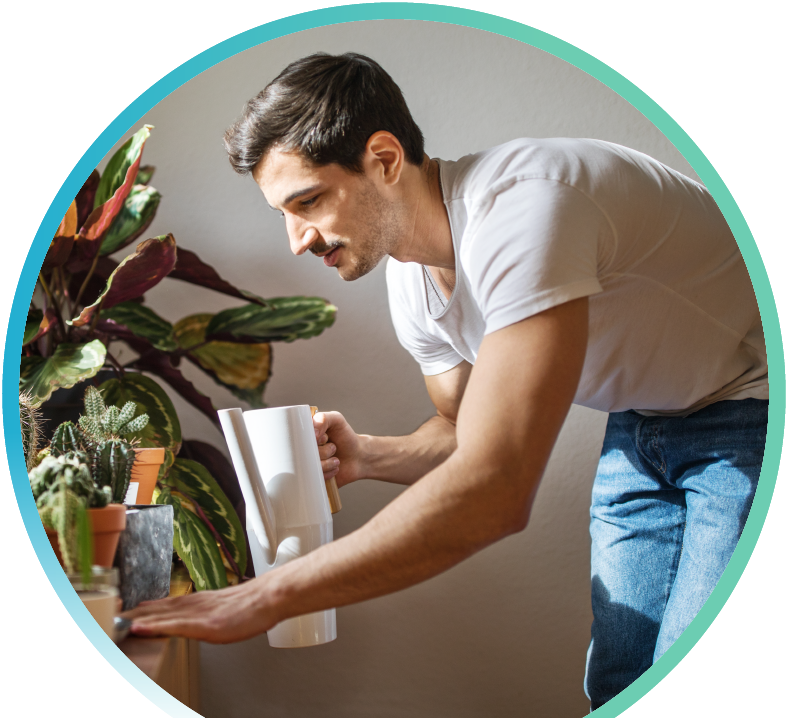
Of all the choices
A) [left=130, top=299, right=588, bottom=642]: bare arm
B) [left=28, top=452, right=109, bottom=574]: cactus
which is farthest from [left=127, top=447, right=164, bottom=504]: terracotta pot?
[left=130, top=299, right=588, bottom=642]: bare arm

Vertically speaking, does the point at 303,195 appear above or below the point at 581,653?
above

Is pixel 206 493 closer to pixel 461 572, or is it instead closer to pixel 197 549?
pixel 197 549

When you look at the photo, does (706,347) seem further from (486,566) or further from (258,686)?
(258,686)

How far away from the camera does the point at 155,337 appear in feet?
2.42

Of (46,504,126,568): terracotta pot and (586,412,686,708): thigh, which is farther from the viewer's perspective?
(586,412,686,708): thigh

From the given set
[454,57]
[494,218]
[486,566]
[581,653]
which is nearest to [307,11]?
[454,57]

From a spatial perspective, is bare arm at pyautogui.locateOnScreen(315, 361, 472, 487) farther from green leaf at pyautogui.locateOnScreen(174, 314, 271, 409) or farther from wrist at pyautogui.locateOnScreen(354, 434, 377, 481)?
green leaf at pyautogui.locateOnScreen(174, 314, 271, 409)

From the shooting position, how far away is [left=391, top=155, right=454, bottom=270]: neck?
50cm

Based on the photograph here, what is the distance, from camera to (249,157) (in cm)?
49

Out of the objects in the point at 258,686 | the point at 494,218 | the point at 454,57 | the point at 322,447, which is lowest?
the point at 258,686

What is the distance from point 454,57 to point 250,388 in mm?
370

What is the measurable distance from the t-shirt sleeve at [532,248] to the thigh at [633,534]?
0.22 metres

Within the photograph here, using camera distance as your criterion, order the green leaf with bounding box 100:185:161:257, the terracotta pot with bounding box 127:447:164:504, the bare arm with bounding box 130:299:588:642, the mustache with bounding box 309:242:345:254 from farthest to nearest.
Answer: the green leaf with bounding box 100:185:161:257
the terracotta pot with bounding box 127:447:164:504
the mustache with bounding box 309:242:345:254
the bare arm with bounding box 130:299:588:642

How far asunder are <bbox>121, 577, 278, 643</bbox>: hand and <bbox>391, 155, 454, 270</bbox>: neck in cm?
27
